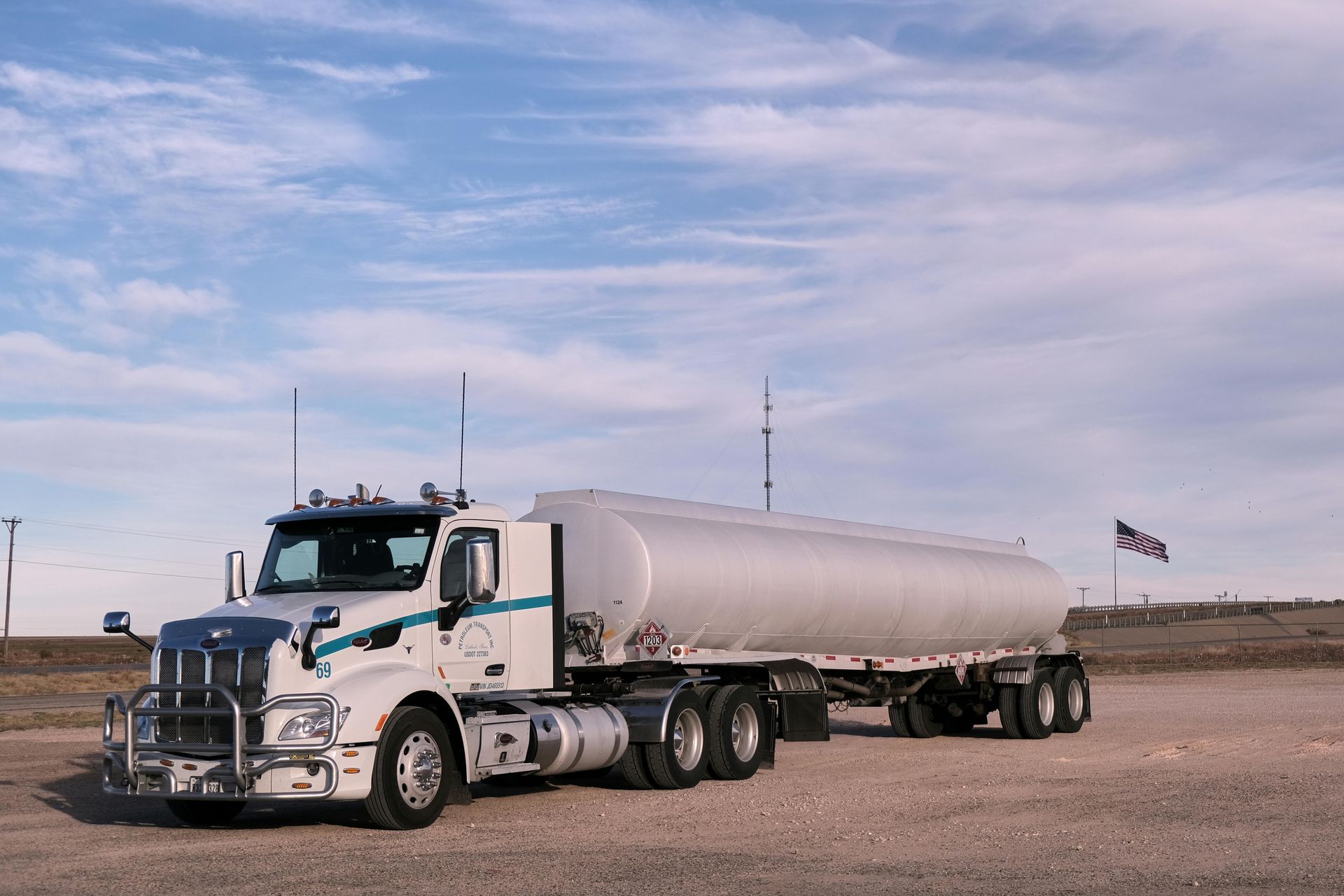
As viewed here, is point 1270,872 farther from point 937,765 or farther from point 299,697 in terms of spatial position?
point 937,765

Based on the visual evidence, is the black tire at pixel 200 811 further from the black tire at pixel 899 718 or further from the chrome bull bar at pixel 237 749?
the black tire at pixel 899 718

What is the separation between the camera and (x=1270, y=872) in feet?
34.6

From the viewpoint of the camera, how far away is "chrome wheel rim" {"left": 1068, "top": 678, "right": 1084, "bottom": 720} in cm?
2630

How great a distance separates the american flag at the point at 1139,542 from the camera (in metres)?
69.0

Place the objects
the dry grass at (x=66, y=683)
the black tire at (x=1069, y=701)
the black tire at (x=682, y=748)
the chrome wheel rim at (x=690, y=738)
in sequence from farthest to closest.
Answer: the dry grass at (x=66, y=683), the black tire at (x=1069, y=701), the chrome wheel rim at (x=690, y=738), the black tire at (x=682, y=748)

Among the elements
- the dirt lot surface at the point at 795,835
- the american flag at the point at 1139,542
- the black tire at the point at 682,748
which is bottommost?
the dirt lot surface at the point at 795,835

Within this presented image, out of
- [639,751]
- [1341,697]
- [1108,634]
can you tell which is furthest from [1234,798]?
[1108,634]

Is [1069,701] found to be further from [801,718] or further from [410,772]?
[410,772]

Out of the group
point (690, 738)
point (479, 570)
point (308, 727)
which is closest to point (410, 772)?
point (308, 727)

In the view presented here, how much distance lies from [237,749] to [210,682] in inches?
30.2

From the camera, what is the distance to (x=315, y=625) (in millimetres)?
12648

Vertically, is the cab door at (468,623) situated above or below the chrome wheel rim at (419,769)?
above

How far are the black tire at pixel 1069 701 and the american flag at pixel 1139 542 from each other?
43.8 m

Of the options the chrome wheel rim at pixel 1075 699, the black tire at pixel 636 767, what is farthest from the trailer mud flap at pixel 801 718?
the chrome wheel rim at pixel 1075 699
